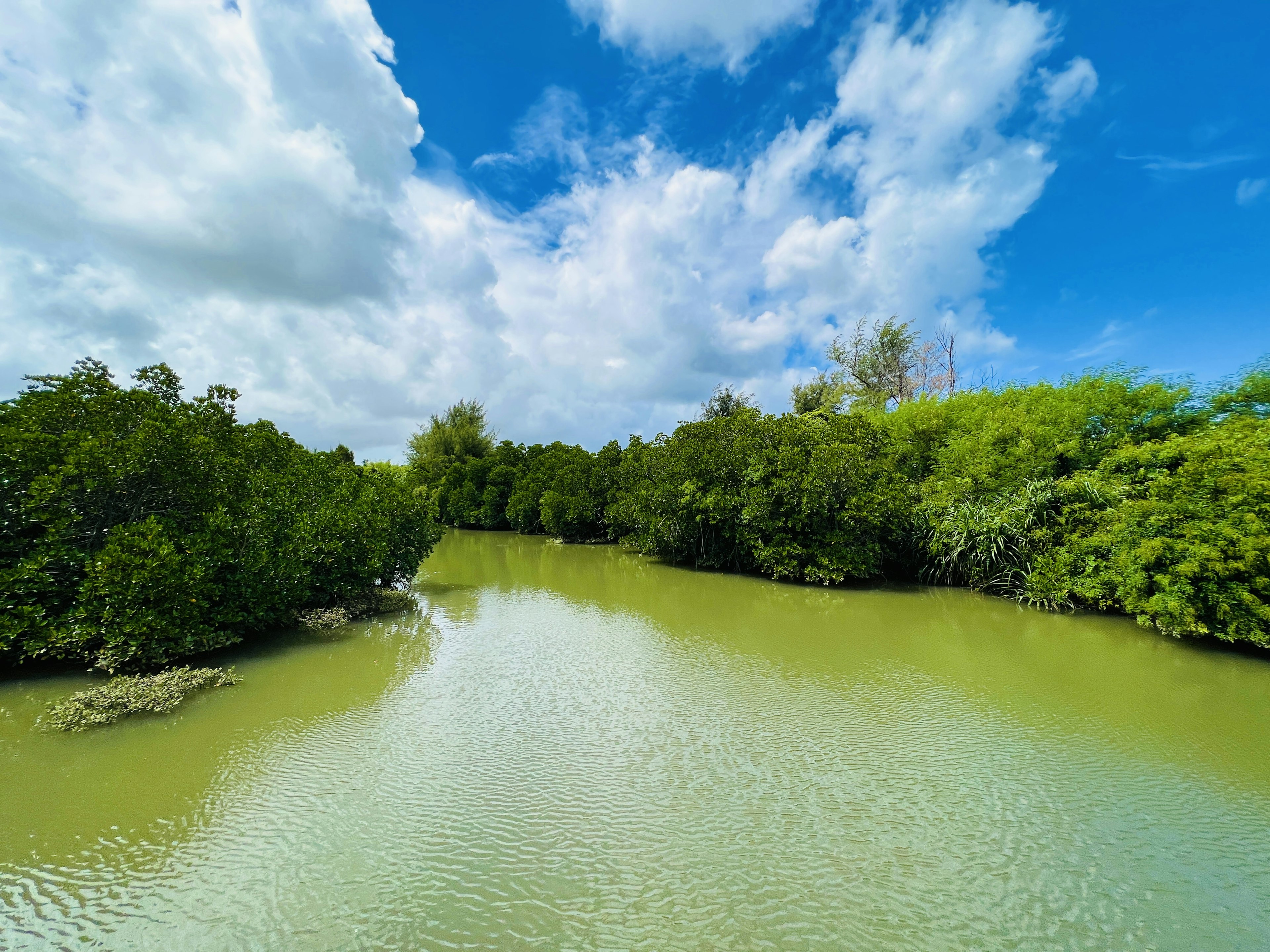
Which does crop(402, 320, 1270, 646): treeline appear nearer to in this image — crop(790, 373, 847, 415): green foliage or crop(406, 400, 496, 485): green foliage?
crop(790, 373, 847, 415): green foliage

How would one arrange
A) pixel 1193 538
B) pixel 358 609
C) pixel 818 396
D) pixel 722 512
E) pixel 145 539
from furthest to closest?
pixel 818 396, pixel 722 512, pixel 358 609, pixel 1193 538, pixel 145 539

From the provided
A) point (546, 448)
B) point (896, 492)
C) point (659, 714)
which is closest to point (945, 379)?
point (896, 492)

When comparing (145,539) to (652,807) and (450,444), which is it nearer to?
(652,807)

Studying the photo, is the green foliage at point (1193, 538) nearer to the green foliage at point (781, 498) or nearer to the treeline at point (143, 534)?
the green foliage at point (781, 498)

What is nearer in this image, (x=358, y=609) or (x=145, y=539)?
(x=145, y=539)

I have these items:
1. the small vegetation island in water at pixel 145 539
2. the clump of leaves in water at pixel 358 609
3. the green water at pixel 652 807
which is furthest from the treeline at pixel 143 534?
the green water at pixel 652 807

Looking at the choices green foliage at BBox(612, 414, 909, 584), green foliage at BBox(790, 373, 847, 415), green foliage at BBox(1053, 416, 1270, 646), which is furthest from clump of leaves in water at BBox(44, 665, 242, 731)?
green foliage at BBox(790, 373, 847, 415)

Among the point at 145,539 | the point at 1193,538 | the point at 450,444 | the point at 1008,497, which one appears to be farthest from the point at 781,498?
the point at 450,444
